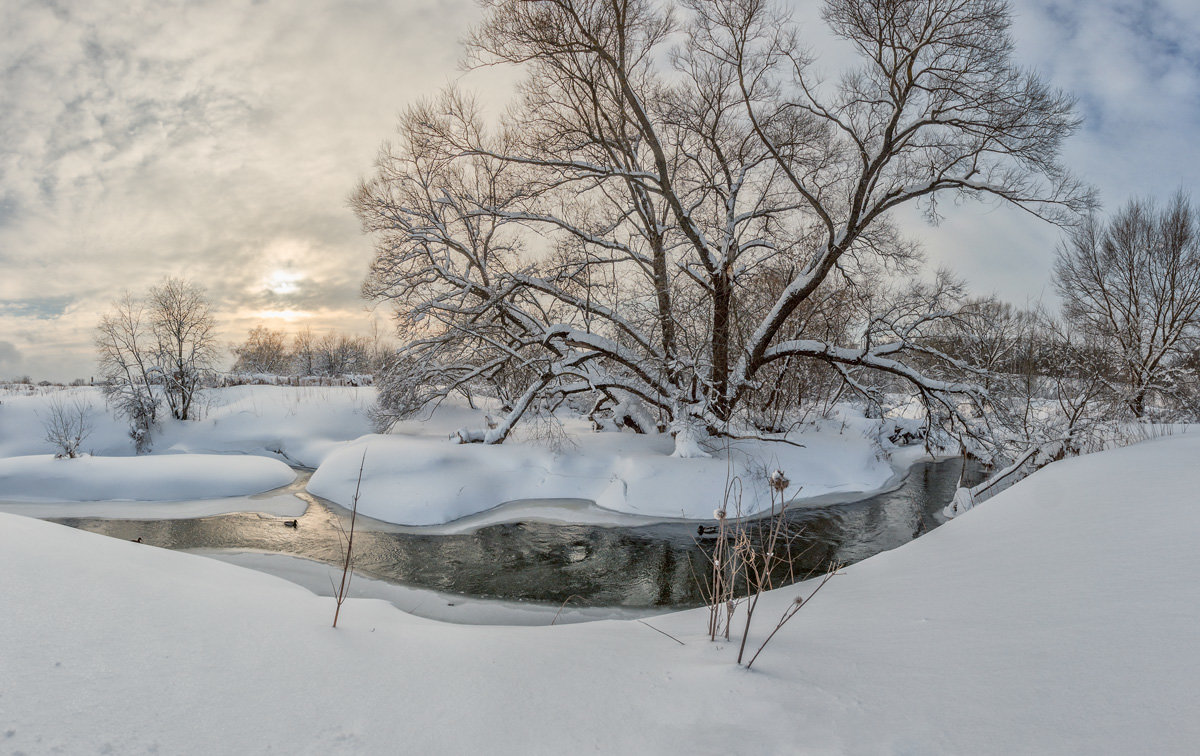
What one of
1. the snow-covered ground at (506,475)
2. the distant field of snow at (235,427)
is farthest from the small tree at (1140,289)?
the distant field of snow at (235,427)

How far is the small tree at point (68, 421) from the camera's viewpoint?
1576 cm

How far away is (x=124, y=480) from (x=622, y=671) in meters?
13.5

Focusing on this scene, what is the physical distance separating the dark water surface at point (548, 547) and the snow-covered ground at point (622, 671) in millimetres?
3008

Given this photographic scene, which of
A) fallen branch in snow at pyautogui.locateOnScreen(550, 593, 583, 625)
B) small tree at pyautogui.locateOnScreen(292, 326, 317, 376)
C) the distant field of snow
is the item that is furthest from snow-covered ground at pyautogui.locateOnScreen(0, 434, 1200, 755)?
small tree at pyautogui.locateOnScreen(292, 326, 317, 376)

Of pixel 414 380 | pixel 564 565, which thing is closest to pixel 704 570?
pixel 564 565

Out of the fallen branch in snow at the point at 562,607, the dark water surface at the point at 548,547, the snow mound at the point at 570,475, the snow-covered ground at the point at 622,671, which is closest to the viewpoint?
the snow-covered ground at the point at 622,671

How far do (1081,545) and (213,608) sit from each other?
16.2ft

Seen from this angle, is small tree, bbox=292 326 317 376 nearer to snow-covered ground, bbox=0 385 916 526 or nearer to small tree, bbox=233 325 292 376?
small tree, bbox=233 325 292 376

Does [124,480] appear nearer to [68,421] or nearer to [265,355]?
[68,421]

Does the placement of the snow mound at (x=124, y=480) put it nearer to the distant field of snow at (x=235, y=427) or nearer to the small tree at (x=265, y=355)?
the distant field of snow at (x=235, y=427)

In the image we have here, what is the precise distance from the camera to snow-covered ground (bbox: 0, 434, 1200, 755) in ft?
5.47

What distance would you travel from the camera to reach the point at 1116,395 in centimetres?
892

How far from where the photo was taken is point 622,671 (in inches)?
98.2

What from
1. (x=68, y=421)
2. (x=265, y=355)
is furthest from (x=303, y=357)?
(x=68, y=421)
